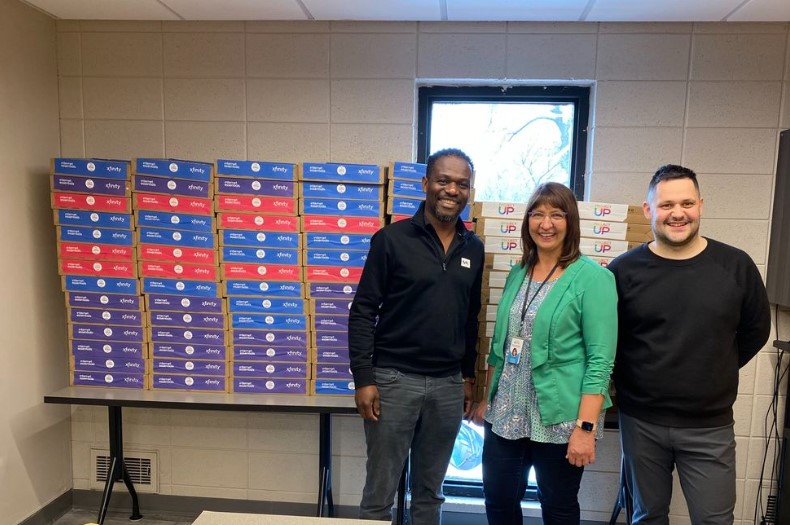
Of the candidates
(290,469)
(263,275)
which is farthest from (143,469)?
(263,275)

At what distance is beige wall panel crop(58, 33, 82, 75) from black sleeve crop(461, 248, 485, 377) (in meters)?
2.35

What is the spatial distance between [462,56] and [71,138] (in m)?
2.11

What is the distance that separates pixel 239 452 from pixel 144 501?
0.59 meters

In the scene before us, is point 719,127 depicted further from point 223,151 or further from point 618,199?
point 223,151

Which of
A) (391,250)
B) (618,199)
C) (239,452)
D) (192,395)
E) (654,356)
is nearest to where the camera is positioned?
(654,356)

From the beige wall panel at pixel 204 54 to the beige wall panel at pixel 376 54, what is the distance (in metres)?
0.51

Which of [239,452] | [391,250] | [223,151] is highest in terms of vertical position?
[223,151]

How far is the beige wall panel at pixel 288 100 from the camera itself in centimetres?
243

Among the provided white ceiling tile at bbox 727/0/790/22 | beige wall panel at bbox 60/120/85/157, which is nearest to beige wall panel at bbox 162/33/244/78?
beige wall panel at bbox 60/120/85/157

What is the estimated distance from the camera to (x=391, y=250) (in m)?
1.74

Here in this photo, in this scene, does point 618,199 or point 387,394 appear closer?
point 387,394

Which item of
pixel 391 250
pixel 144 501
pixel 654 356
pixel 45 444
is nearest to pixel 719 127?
pixel 654 356

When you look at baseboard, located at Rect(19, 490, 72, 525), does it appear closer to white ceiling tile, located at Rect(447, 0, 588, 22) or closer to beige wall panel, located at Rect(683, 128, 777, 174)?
white ceiling tile, located at Rect(447, 0, 588, 22)

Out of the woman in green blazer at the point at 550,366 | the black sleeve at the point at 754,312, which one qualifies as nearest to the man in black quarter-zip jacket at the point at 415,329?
the woman in green blazer at the point at 550,366
